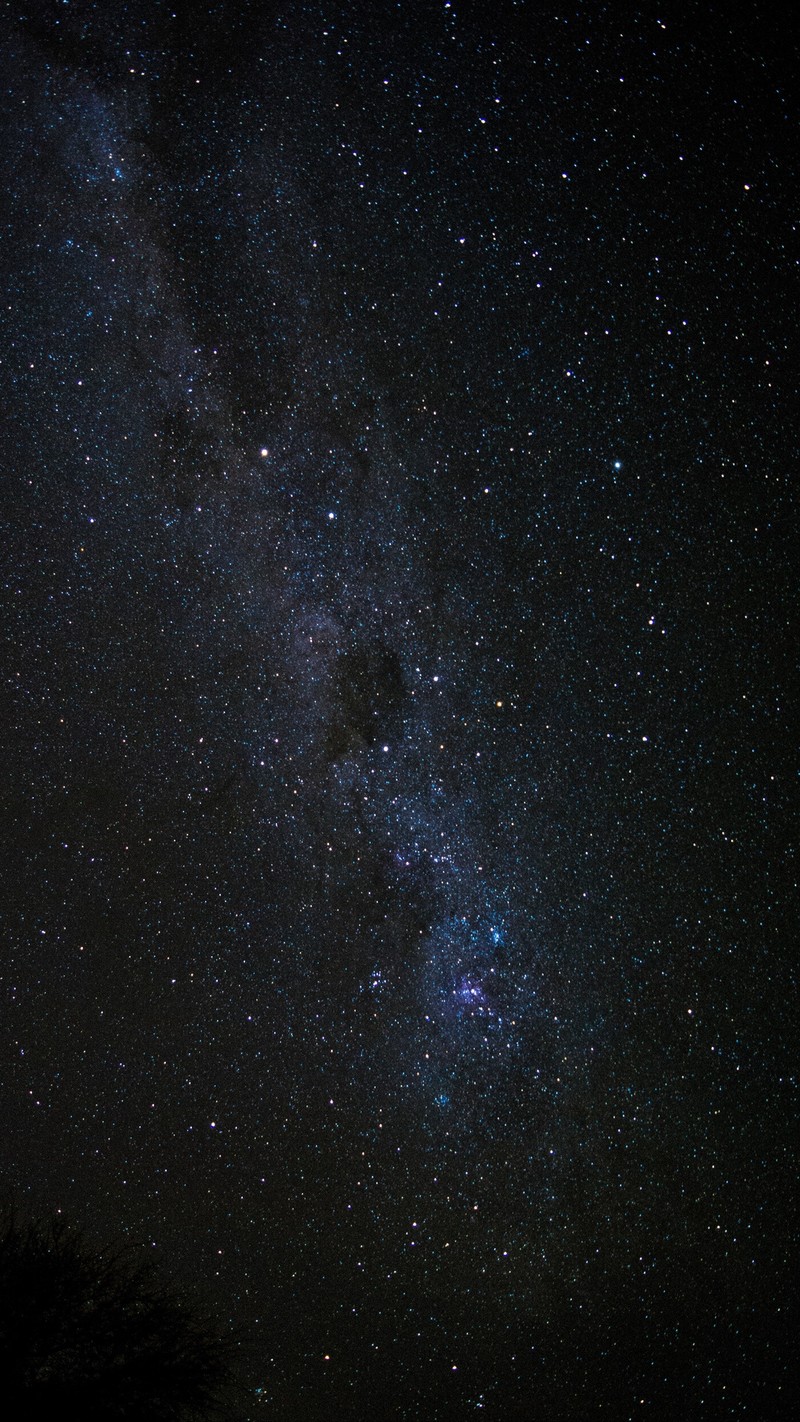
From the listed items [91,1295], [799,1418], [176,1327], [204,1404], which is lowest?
[799,1418]

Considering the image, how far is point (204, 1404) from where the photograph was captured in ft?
10.3

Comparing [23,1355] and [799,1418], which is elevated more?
[23,1355]

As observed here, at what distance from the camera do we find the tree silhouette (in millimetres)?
2730

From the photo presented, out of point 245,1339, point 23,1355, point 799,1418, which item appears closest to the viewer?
point 23,1355

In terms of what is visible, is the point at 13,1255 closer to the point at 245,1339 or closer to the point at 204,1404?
the point at 204,1404

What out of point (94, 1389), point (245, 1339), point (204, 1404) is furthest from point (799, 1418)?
point (94, 1389)

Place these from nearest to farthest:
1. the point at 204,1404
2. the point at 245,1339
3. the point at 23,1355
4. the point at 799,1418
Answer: the point at 23,1355 → the point at 204,1404 → the point at 245,1339 → the point at 799,1418

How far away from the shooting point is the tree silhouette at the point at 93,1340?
8.96 feet

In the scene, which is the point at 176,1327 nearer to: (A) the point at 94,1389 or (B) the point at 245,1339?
(A) the point at 94,1389

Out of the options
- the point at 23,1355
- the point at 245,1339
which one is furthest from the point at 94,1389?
the point at 245,1339

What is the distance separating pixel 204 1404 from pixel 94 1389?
573mm

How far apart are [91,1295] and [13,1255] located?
0.39 meters

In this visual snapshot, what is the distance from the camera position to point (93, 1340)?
297cm

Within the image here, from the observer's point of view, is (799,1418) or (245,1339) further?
(799,1418)
